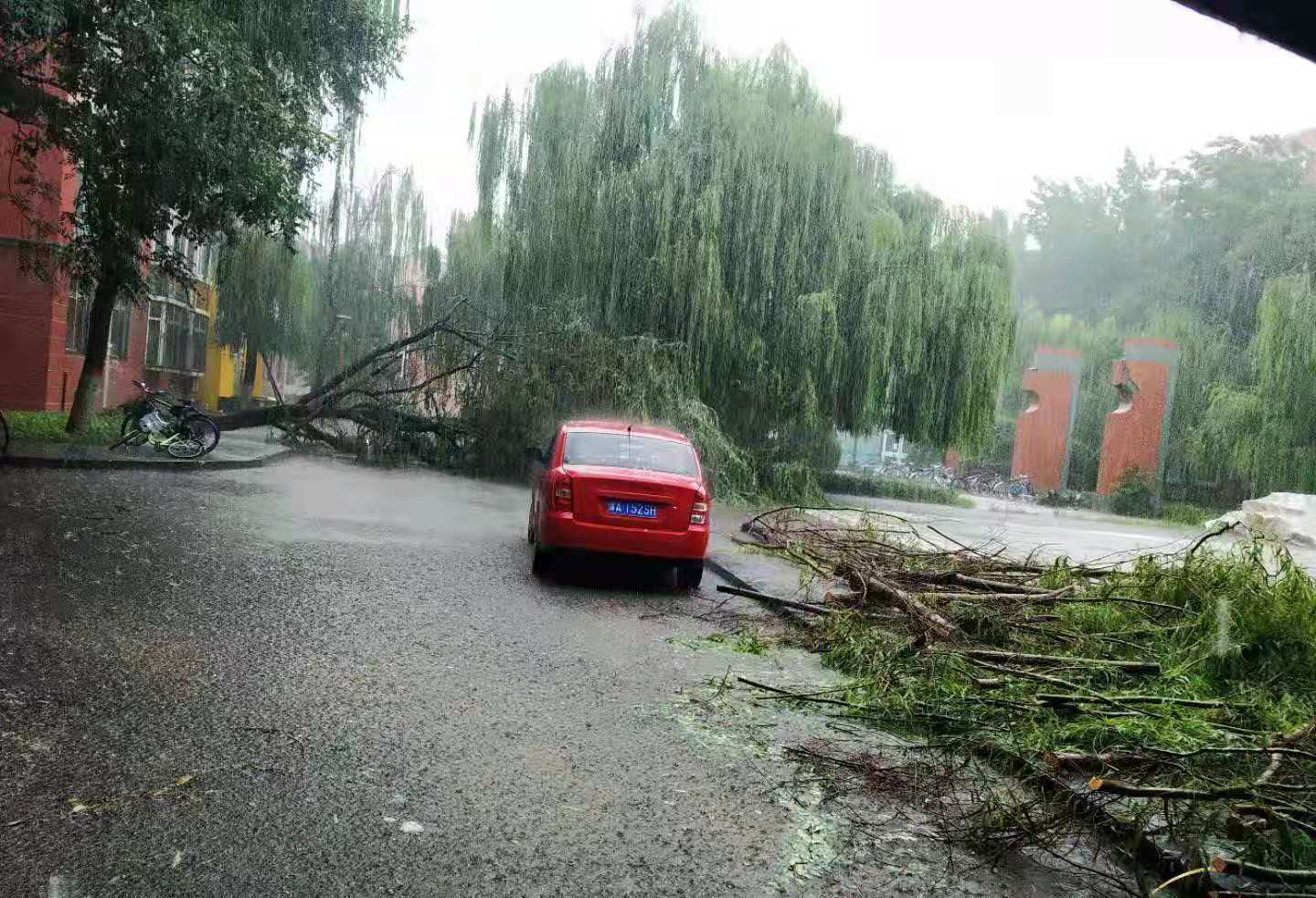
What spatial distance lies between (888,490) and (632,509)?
22.9m

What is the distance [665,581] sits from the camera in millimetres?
10594

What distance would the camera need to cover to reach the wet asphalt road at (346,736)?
133 inches

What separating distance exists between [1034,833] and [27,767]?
382 cm

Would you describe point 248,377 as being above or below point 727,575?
above

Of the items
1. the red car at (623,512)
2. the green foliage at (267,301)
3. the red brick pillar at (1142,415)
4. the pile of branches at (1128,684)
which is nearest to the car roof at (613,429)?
the red car at (623,512)

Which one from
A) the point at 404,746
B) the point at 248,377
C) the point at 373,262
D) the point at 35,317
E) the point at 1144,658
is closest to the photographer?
the point at 404,746

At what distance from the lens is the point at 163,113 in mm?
13852

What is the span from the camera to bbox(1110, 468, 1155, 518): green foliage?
3632 centimetres

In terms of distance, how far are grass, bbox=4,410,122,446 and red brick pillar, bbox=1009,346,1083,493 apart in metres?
33.4

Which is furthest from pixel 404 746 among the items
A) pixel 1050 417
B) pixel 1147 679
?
pixel 1050 417

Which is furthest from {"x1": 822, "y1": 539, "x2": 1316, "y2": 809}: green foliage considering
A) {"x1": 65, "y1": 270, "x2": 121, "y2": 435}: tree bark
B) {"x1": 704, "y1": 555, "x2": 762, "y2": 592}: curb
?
{"x1": 65, "y1": 270, "x2": 121, "y2": 435}: tree bark

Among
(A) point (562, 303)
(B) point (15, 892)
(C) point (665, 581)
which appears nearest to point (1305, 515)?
(A) point (562, 303)

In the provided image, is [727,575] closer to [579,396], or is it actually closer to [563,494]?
[563,494]

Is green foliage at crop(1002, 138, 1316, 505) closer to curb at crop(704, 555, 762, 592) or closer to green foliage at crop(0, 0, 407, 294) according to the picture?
curb at crop(704, 555, 762, 592)
